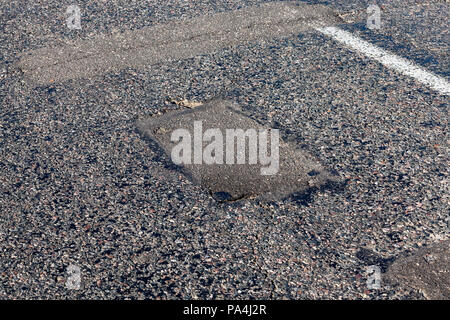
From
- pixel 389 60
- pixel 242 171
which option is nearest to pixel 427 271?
pixel 242 171

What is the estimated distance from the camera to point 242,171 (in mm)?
3805

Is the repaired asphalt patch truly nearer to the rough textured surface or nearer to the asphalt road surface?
the asphalt road surface

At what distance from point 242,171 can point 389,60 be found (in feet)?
6.95

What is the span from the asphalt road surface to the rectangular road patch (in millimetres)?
26

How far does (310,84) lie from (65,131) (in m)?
2.05

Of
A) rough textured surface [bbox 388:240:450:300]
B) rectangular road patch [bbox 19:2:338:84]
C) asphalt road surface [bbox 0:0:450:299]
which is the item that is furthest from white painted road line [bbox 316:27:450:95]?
rough textured surface [bbox 388:240:450:300]

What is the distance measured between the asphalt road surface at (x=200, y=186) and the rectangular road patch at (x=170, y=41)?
3 centimetres

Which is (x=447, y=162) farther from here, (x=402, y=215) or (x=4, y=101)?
(x=4, y=101)

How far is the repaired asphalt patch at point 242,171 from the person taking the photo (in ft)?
11.9

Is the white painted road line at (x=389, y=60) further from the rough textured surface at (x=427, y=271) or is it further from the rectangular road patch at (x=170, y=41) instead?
the rough textured surface at (x=427, y=271)

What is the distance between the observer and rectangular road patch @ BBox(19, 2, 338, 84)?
5.15 metres

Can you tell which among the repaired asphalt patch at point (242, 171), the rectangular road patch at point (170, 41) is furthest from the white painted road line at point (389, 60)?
the repaired asphalt patch at point (242, 171)

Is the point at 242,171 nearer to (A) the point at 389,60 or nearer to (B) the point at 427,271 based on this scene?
(B) the point at 427,271
